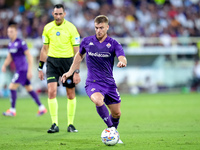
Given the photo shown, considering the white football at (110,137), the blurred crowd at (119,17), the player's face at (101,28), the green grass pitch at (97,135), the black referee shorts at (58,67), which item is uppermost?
the blurred crowd at (119,17)

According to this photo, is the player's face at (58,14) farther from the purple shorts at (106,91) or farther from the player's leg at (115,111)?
the player's leg at (115,111)

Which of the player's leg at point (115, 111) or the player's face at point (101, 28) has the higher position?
the player's face at point (101, 28)

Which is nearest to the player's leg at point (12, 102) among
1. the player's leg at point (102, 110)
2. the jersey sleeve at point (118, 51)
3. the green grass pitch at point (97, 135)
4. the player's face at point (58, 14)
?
the green grass pitch at point (97, 135)

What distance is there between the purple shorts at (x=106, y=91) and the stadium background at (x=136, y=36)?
635 inches

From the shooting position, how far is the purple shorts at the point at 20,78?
1321 centimetres

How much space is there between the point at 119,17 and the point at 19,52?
1393 centimetres

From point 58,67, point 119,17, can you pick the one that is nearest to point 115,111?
point 58,67

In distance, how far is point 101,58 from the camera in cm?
741

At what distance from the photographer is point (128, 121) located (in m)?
11.2

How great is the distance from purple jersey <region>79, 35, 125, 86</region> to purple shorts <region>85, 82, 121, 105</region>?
83 mm

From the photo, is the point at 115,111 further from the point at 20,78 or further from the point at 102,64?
the point at 20,78

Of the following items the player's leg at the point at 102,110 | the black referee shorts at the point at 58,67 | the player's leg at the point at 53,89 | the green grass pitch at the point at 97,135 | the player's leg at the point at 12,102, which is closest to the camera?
the green grass pitch at the point at 97,135

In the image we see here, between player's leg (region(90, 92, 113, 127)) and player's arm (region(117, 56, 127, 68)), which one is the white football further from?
player's arm (region(117, 56, 127, 68))

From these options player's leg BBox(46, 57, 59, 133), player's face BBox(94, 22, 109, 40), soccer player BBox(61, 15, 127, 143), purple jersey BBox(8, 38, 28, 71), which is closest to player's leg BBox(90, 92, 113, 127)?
soccer player BBox(61, 15, 127, 143)
